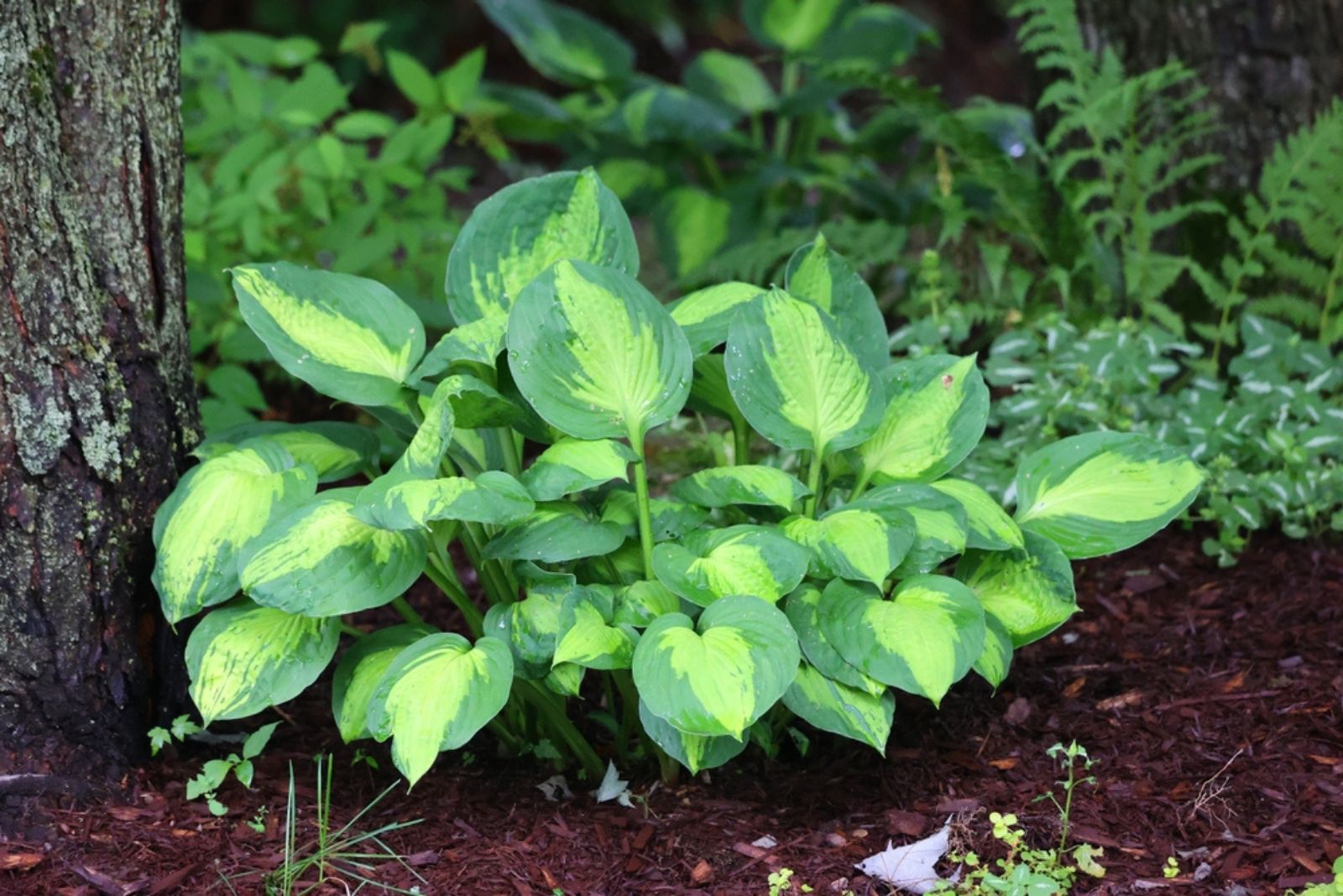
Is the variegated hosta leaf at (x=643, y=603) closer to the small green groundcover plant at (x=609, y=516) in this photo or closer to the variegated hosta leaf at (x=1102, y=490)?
the small green groundcover plant at (x=609, y=516)

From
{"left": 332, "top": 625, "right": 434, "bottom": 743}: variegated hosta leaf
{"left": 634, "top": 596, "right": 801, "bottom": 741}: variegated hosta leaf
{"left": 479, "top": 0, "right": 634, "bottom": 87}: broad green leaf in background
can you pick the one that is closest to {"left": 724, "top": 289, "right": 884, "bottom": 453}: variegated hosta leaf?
{"left": 634, "top": 596, "right": 801, "bottom": 741}: variegated hosta leaf

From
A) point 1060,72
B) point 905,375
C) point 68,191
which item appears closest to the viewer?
point 68,191

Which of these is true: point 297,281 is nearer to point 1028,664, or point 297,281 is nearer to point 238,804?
point 238,804

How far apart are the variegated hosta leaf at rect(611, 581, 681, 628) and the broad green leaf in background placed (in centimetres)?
302

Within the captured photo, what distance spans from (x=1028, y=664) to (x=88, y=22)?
6.76 ft

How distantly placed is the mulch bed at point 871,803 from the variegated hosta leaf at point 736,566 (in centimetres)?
43

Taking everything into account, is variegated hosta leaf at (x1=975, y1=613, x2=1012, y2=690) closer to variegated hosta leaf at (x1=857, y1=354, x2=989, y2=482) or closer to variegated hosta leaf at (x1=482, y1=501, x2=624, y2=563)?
variegated hosta leaf at (x1=857, y1=354, x2=989, y2=482)

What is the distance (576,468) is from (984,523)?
67 centimetres

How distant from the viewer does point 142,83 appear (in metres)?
2.19

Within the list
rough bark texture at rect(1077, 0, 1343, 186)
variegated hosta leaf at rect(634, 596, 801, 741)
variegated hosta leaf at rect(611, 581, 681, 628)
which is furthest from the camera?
rough bark texture at rect(1077, 0, 1343, 186)

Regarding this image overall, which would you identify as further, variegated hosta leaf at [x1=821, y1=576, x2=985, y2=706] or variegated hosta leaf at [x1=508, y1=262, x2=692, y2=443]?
variegated hosta leaf at [x1=508, y1=262, x2=692, y2=443]

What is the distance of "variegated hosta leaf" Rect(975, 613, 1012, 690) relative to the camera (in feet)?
6.72

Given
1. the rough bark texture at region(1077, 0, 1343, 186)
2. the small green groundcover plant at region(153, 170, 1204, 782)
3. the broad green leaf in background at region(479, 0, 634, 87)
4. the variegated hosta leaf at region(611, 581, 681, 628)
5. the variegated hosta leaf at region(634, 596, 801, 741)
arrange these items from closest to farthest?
1. the variegated hosta leaf at region(634, 596, 801, 741)
2. the small green groundcover plant at region(153, 170, 1204, 782)
3. the variegated hosta leaf at region(611, 581, 681, 628)
4. the rough bark texture at region(1077, 0, 1343, 186)
5. the broad green leaf in background at region(479, 0, 634, 87)

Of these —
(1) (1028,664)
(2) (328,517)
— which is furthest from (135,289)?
(1) (1028,664)
